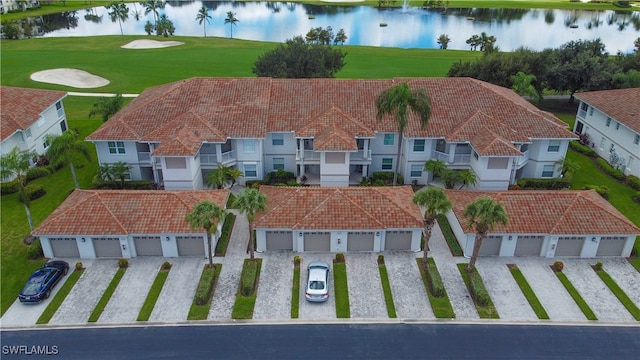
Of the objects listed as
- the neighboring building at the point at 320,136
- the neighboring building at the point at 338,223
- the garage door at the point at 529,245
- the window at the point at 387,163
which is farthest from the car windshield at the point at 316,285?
the window at the point at 387,163

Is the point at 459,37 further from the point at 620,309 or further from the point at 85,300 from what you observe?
the point at 85,300

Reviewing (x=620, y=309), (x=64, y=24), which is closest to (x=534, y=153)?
(x=620, y=309)

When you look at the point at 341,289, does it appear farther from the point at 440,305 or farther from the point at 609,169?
the point at 609,169

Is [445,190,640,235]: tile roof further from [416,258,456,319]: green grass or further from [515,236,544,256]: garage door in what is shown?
[416,258,456,319]: green grass

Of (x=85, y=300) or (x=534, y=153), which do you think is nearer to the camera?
(x=85, y=300)

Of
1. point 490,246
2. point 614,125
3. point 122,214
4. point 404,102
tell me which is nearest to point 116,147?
point 122,214

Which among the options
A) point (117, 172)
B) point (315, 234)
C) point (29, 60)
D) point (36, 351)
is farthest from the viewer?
point (29, 60)
